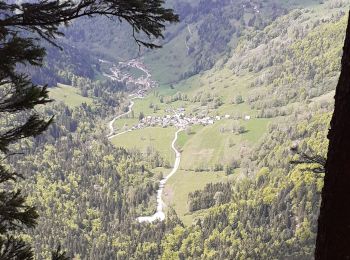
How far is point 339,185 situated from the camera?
7449 mm

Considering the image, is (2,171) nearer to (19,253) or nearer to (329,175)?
(19,253)

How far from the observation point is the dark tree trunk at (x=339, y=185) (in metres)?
7.31

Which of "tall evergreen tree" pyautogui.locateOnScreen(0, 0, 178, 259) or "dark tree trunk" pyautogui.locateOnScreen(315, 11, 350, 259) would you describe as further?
"tall evergreen tree" pyautogui.locateOnScreen(0, 0, 178, 259)

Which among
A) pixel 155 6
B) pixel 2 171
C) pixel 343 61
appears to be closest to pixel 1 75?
pixel 2 171

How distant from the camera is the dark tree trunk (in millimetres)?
7312

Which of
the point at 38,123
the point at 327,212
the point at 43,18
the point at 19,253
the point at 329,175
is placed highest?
the point at 43,18

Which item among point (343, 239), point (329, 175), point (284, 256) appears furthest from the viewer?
point (284, 256)

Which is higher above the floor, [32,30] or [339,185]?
[32,30]

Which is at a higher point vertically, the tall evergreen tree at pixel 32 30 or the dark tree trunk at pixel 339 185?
the tall evergreen tree at pixel 32 30

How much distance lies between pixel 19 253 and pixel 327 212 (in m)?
9.61

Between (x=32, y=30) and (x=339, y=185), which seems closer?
(x=339, y=185)

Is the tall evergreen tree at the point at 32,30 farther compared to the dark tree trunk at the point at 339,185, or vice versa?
the tall evergreen tree at the point at 32,30

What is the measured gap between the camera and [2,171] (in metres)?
14.5

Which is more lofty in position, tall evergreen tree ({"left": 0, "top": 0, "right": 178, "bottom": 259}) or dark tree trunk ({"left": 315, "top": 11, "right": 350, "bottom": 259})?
tall evergreen tree ({"left": 0, "top": 0, "right": 178, "bottom": 259})
